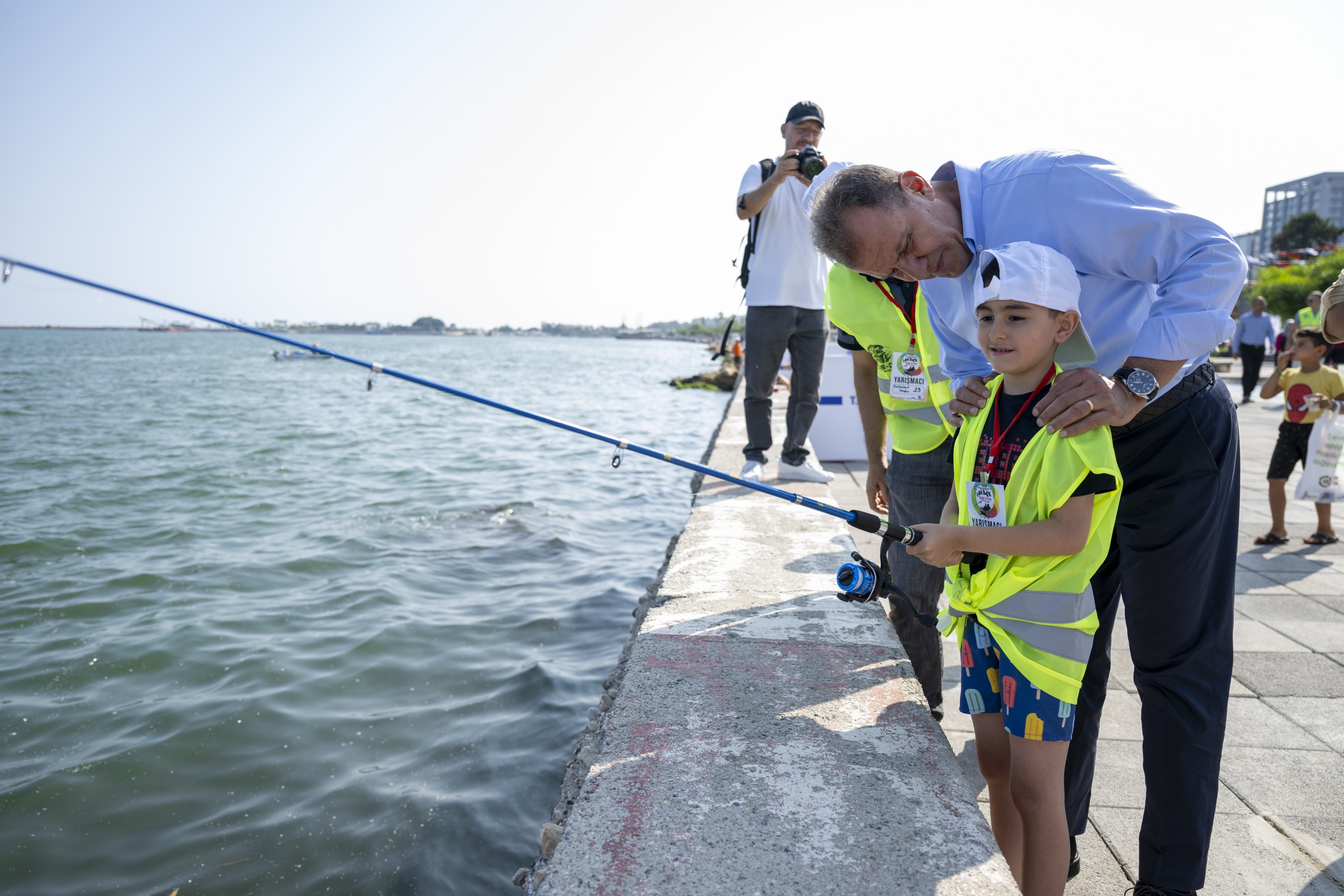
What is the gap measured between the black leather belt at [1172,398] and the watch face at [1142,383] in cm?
11

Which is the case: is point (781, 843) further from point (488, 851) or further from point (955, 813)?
point (488, 851)

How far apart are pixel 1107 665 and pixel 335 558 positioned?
6.65 meters

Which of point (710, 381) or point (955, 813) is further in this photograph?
point (710, 381)

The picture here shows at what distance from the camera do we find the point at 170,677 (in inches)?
193

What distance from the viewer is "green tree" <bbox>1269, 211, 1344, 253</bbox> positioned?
182ft

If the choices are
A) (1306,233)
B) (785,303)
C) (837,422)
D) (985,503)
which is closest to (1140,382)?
(985,503)

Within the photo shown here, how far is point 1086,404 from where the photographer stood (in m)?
1.58

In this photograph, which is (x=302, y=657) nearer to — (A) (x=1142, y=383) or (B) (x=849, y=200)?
(B) (x=849, y=200)

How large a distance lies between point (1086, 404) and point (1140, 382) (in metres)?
0.13

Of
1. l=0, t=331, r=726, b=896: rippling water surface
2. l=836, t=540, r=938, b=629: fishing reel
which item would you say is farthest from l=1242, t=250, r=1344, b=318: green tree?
l=836, t=540, r=938, b=629: fishing reel

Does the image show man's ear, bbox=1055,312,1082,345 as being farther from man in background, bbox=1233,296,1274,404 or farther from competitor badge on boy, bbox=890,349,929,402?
man in background, bbox=1233,296,1274,404

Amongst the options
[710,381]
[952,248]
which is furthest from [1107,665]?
[710,381]

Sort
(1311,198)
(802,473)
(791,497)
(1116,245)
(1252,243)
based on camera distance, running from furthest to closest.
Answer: (1311,198) → (1252,243) → (802,473) → (791,497) → (1116,245)

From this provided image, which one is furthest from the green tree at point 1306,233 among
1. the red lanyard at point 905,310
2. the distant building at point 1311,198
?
the red lanyard at point 905,310
